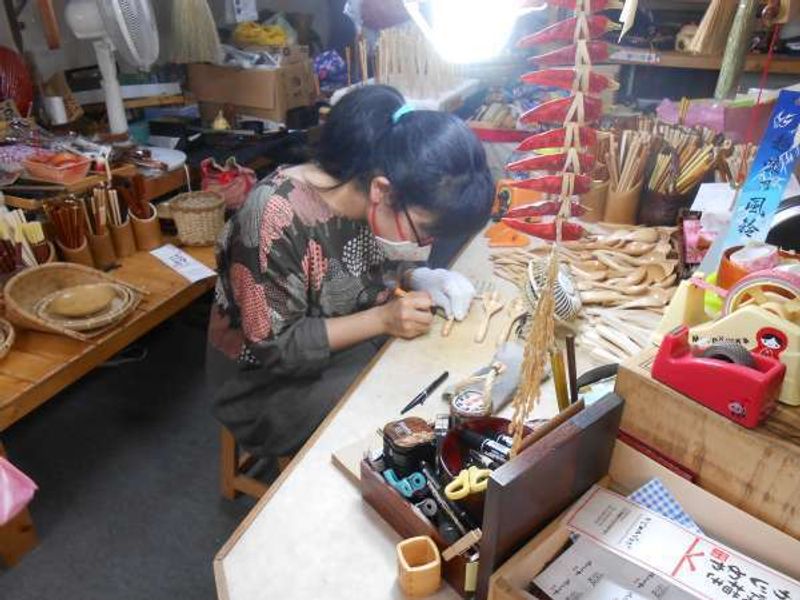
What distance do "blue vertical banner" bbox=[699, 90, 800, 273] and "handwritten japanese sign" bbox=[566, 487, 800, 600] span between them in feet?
1.92

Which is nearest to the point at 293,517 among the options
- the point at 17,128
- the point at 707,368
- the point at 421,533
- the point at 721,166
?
the point at 421,533

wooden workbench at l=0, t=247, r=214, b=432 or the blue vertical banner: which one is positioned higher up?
the blue vertical banner

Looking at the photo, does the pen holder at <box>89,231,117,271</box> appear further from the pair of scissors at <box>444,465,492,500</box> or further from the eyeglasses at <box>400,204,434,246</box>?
the pair of scissors at <box>444,465,492,500</box>

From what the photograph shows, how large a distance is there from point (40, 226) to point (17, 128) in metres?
0.51

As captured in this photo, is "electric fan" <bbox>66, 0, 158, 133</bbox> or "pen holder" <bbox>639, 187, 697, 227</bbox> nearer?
"pen holder" <bbox>639, 187, 697, 227</bbox>

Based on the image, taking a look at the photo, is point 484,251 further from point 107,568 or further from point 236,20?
point 236,20

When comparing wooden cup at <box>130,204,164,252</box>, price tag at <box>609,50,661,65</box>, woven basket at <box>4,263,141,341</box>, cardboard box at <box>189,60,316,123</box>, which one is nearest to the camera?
woven basket at <box>4,263,141,341</box>

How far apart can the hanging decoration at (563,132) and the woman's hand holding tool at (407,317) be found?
0.64 meters

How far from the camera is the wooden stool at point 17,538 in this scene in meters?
1.66

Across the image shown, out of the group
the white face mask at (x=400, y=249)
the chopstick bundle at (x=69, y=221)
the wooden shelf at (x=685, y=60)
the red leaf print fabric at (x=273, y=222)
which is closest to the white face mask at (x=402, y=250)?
the white face mask at (x=400, y=249)

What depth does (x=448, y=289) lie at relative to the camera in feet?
4.71

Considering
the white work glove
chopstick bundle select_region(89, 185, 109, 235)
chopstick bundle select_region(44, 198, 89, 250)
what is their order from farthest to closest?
chopstick bundle select_region(89, 185, 109, 235) < chopstick bundle select_region(44, 198, 89, 250) < the white work glove

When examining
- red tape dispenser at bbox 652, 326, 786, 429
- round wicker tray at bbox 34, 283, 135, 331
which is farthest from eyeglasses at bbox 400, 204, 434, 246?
round wicker tray at bbox 34, 283, 135, 331

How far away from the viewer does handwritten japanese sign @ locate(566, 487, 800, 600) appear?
0.64 metres
